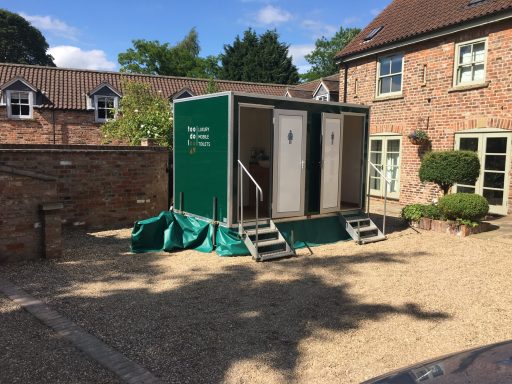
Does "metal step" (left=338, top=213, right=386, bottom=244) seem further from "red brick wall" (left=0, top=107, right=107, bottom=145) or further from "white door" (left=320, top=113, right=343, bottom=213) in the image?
"red brick wall" (left=0, top=107, right=107, bottom=145)

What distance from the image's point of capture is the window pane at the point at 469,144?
39.4 feet

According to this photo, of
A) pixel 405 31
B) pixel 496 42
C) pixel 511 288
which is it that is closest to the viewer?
pixel 511 288

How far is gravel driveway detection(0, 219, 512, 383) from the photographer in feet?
13.1

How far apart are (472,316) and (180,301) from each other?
336cm

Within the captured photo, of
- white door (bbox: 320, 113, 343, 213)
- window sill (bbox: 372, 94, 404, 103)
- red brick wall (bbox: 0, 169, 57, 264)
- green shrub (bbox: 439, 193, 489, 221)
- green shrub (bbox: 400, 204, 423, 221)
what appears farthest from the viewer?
window sill (bbox: 372, 94, 404, 103)

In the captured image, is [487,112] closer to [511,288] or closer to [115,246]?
[511,288]

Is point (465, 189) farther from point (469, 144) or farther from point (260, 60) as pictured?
point (260, 60)

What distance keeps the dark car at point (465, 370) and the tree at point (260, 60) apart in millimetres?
40907

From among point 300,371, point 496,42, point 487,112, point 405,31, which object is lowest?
point 300,371

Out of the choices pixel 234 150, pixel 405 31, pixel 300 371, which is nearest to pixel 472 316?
pixel 300 371

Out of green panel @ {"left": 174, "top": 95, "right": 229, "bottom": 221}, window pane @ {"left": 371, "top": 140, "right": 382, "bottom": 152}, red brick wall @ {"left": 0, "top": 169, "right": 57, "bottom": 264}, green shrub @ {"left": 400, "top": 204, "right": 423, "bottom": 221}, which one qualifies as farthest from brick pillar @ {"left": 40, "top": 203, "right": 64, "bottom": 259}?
window pane @ {"left": 371, "top": 140, "right": 382, "bottom": 152}

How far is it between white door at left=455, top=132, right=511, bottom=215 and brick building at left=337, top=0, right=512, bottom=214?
0.08 ft

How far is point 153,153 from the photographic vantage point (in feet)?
34.6

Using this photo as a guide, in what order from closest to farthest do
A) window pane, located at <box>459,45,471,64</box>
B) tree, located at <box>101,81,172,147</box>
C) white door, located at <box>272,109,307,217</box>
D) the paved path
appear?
the paved path < white door, located at <box>272,109,307,217</box> < window pane, located at <box>459,45,471,64</box> < tree, located at <box>101,81,172,147</box>
